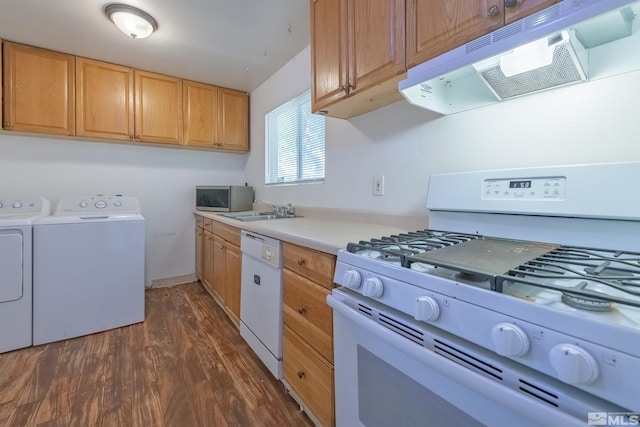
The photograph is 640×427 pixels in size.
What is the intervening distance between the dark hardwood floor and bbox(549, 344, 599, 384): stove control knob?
1237mm

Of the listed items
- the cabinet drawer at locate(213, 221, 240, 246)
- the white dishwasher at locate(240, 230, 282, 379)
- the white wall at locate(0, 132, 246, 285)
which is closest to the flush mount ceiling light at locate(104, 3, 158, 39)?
the white wall at locate(0, 132, 246, 285)

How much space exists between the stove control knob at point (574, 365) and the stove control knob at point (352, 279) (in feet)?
1.55

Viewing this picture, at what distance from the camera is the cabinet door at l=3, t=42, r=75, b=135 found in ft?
7.49

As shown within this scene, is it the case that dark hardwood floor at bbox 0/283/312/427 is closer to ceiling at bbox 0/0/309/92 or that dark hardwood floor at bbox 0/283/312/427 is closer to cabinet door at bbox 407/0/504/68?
cabinet door at bbox 407/0/504/68

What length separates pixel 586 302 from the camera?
47 cm

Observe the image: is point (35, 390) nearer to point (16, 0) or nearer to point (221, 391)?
point (221, 391)

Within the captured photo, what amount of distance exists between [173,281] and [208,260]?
84 centimetres

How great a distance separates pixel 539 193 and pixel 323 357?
996 mm

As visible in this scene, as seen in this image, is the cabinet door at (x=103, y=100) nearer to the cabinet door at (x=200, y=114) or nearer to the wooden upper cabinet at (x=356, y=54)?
the cabinet door at (x=200, y=114)

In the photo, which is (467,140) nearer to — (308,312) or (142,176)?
(308,312)

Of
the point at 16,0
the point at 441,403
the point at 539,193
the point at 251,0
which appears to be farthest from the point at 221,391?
the point at 16,0

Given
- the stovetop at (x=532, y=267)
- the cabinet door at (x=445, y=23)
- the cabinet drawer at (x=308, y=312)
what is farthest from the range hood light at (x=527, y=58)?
the cabinet drawer at (x=308, y=312)

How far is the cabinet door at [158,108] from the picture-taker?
2.82m

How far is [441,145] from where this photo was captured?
1339mm
